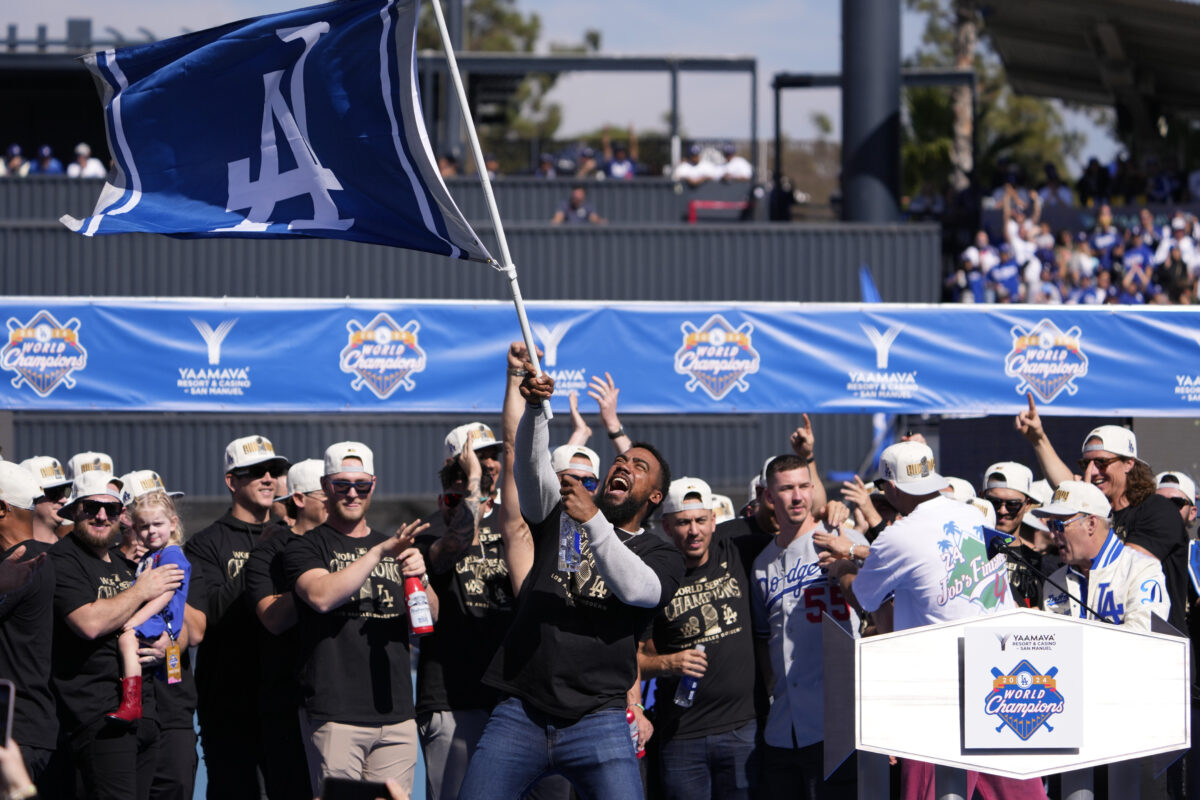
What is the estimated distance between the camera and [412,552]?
641 centimetres

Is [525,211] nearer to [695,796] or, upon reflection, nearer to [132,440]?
[132,440]

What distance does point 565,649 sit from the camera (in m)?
5.61

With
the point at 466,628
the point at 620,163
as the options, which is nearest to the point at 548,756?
the point at 466,628

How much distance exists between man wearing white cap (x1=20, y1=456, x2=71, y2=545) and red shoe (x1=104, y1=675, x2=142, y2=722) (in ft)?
3.29

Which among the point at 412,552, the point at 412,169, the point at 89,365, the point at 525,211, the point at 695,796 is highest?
the point at 525,211

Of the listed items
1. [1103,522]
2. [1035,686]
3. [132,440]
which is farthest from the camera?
[132,440]

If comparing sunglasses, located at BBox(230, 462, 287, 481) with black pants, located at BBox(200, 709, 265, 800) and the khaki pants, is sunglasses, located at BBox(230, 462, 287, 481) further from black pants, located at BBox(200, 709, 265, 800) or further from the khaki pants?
the khaki pants

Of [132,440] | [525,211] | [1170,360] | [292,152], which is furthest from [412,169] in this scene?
[525,211]

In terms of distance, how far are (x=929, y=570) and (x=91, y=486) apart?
3591 mm

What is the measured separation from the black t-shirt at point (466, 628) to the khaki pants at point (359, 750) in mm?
245

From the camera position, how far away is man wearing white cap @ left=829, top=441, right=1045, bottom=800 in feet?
19.6

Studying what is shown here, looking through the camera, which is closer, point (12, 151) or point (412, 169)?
point (412, 169)

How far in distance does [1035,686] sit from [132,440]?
17461 mm

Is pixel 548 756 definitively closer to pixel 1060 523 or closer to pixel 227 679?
pixel 227 679
